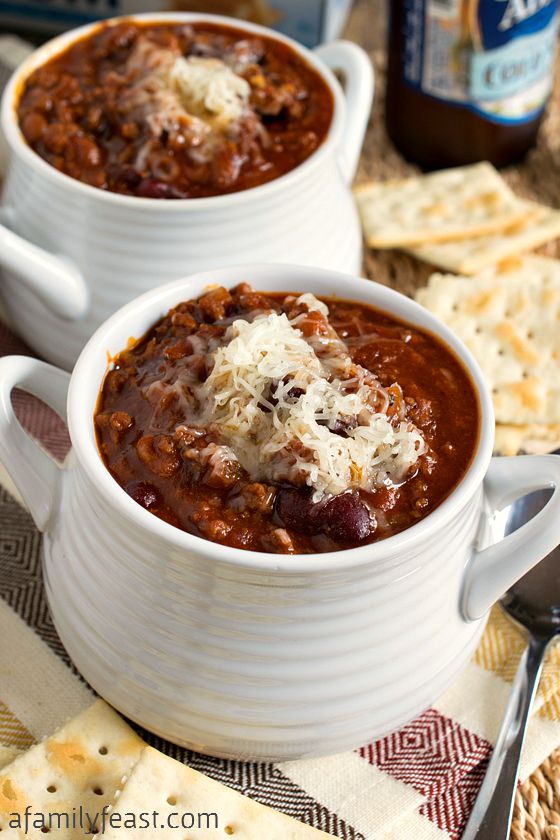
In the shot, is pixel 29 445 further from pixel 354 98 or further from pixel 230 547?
pixel 354 98

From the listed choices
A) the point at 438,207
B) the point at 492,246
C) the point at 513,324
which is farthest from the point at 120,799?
the point at 438,207

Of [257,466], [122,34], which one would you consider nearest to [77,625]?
[257,466]

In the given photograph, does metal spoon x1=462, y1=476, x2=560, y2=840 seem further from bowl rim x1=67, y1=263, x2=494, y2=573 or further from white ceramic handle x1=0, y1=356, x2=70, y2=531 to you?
white ceramic handle x1=0, y1=356, x2=70, y2=531

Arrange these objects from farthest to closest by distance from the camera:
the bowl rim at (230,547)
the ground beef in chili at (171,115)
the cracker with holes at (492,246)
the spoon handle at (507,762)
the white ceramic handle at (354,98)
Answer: the cracker with holes at (492,246) → the white ceramic handle at (354,98) → the ground beef in chili at (171,115) → the spoon handle at (507,762) → the bowl rim at (230,547)

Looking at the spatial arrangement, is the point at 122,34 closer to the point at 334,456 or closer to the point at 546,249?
the point at 546,249

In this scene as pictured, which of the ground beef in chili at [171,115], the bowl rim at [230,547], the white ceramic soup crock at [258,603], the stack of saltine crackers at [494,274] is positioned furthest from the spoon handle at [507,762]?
the ground beef in chili at [171,115]

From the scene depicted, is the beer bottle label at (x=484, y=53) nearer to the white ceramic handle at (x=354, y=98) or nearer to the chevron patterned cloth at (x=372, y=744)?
the white ceramic handle at (x=354, y=98)
